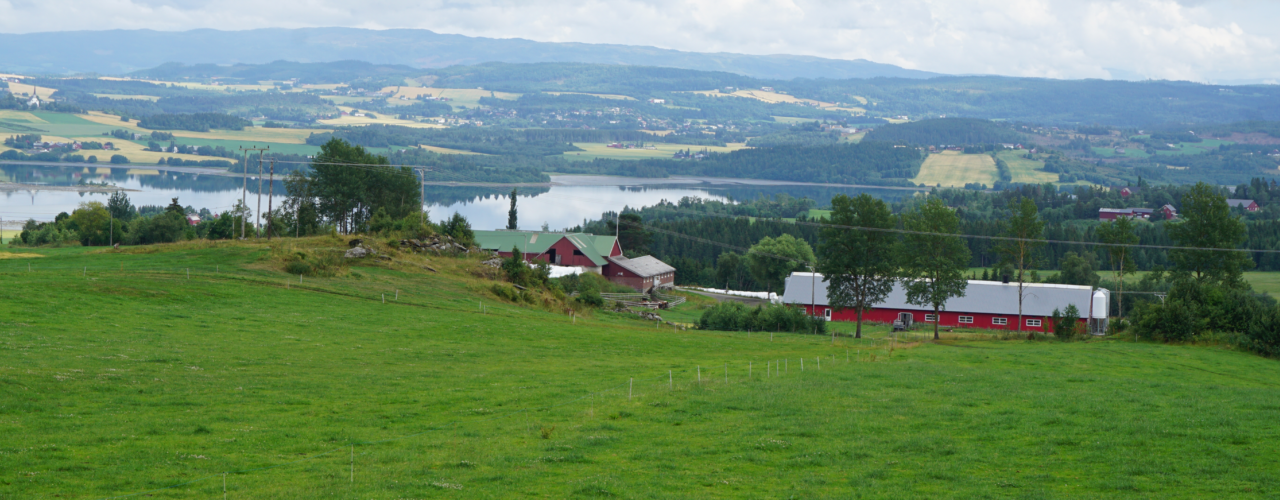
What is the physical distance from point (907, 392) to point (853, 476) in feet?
35.6

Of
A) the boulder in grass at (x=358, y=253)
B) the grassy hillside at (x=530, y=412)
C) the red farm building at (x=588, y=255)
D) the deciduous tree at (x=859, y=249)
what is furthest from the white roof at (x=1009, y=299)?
the grassy hillside at (x=530, y=412)

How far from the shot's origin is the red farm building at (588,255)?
98750 mm

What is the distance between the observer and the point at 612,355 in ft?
119

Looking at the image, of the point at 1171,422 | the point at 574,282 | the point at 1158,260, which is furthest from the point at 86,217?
the point at 1158,260

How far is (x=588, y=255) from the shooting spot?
99.8m

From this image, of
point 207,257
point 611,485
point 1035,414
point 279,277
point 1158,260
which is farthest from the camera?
point 1158,260

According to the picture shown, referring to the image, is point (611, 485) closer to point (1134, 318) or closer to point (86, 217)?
point (1134, 318)

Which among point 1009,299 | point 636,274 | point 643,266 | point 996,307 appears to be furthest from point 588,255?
point 1009,299

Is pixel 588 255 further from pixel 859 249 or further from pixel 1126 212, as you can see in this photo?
pixel 1126 212

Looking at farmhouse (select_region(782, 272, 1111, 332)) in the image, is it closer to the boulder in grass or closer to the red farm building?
the red farm building

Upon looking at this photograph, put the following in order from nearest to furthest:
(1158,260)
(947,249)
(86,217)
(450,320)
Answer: (450,320)
(947,249)
(86,217)
(1158,260)

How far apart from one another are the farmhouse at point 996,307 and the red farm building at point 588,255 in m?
22.9

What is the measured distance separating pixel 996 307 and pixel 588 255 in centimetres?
4153

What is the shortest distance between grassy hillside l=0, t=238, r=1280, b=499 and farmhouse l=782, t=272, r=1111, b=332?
3842 centimetres
